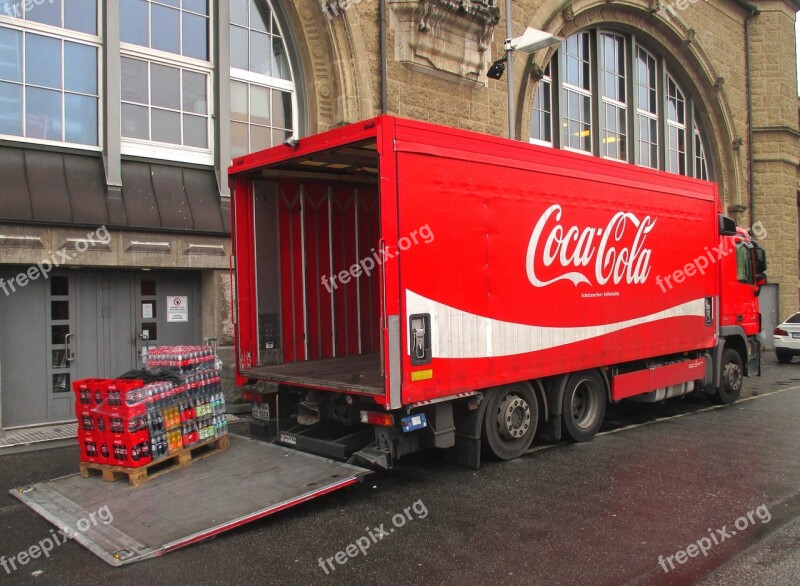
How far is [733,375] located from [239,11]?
10.5 m

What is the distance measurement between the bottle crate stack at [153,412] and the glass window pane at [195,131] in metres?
5.08

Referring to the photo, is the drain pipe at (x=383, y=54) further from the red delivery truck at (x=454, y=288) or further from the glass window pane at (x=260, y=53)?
the red delivery truck at (x=454, y=288)

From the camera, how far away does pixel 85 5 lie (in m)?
9.73

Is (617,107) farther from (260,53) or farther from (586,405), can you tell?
(586,405)

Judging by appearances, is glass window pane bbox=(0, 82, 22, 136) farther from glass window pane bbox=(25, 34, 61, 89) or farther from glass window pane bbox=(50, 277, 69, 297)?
glass window pane bbox=(50, 277, 69, 297)

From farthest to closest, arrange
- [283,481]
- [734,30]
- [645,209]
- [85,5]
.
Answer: [734,30], [85,5], [645,209], [283,481]

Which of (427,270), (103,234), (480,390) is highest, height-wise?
(103,234)

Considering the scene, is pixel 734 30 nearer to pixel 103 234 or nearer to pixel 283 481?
pixel 103 234

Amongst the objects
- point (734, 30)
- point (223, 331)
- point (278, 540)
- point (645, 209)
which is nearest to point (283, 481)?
point (278, 540)

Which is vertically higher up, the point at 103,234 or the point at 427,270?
the point at 103,234

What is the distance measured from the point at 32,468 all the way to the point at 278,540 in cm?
388

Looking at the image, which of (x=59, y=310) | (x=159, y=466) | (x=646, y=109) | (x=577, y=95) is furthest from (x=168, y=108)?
(x=646, y=109)

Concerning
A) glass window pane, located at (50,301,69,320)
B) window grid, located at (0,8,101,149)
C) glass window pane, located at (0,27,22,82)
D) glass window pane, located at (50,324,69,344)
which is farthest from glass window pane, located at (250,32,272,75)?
glass window pane, located at (50,324,69,344)

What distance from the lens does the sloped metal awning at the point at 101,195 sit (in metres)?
8.73
